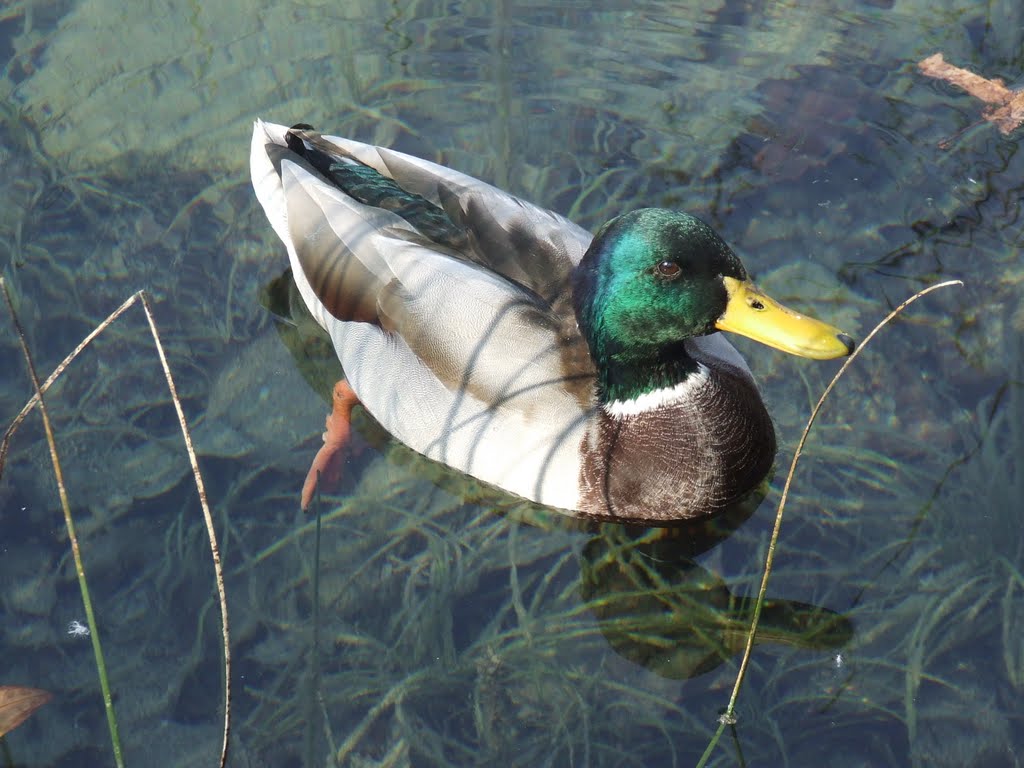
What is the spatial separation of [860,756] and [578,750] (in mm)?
991

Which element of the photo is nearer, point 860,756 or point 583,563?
point 860,756

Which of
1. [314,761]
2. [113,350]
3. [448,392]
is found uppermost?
[448,392]

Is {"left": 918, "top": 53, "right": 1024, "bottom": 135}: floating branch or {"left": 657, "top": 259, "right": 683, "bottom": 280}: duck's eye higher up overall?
{"left": 657, "top": 259, "right": 683, "bottom": 280}: duck's eye

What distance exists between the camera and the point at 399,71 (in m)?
6.81

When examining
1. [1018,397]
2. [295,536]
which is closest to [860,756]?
[1018,397]

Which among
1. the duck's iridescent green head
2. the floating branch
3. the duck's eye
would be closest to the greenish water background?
the floating branch

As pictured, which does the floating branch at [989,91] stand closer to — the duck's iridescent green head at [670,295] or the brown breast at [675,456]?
the brown breast at [675,456]

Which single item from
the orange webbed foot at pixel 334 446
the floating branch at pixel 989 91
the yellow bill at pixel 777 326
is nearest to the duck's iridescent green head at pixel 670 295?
the yellow bill at pixel 777 326

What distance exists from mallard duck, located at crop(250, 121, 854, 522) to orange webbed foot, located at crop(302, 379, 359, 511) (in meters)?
0.05

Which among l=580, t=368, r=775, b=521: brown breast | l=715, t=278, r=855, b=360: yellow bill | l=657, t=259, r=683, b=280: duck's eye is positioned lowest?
l=580, t=368, r=775, b=521: brown breast

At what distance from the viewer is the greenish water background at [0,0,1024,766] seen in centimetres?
438

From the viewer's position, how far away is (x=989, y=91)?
21.0ft

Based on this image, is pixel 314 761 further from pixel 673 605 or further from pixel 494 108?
pixel 494 108

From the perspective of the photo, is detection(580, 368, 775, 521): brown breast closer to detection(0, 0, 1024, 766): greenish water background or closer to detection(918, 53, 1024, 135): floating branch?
detection(0, 0, 1024, 766): greenish water background
